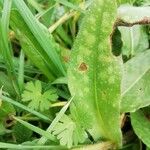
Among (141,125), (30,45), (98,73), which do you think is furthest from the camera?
(30,45)

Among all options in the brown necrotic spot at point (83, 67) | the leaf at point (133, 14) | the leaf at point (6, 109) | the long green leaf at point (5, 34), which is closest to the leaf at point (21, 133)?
the leaf at point (6, 109)

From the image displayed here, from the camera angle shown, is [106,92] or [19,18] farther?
[19,18]

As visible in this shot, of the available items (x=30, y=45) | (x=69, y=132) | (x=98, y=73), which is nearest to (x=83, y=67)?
(x=98, y=73)

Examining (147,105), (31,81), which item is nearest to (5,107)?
(31,81)

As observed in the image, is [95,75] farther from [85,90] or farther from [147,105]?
[147,105]

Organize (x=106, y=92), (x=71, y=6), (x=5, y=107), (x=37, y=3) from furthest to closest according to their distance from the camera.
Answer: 1. (x=37, y=3)
2. (x=71, y=6)
3. (x=5, y=107)
4. (x=106, y=92)

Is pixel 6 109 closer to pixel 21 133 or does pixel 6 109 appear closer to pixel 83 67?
pixel 21 133
